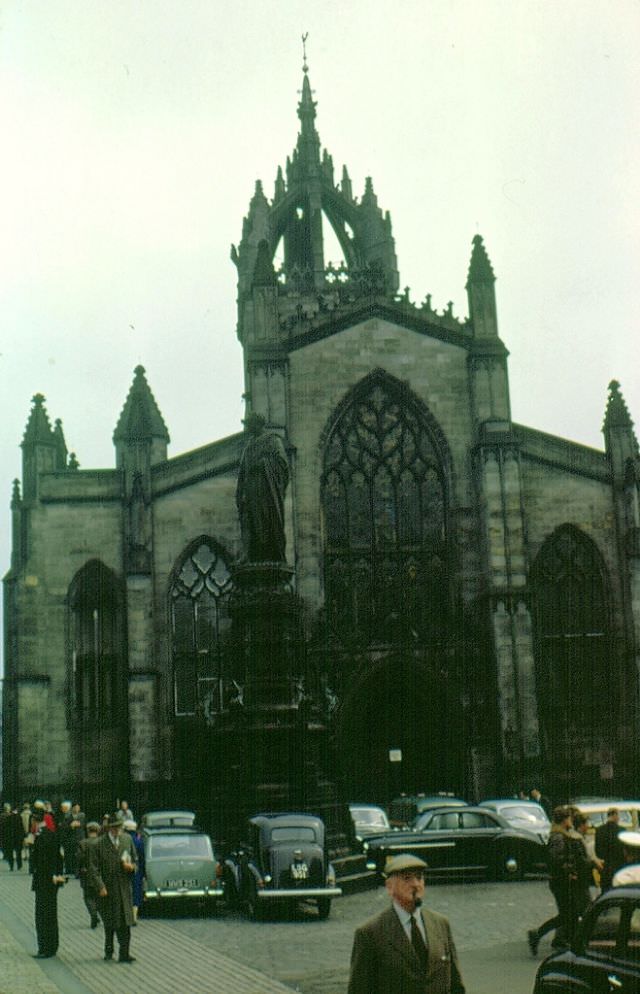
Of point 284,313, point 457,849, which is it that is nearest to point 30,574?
point 457,849

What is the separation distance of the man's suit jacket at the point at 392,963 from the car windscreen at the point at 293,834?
1314cm

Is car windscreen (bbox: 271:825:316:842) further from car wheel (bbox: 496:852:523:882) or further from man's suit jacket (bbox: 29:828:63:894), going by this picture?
car wheel (bbox: 496:852:523:882)

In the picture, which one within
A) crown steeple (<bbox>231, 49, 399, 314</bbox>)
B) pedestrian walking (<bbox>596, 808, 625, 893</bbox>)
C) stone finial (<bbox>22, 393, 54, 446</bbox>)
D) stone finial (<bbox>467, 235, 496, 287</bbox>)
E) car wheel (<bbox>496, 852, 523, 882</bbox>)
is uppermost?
crown steeple (<bbox>231, 49, 399, 314</bbox>)

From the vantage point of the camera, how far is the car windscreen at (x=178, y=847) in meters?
21.5

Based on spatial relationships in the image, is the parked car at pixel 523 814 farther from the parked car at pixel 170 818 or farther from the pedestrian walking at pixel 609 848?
the pedestrian walking at pixel 609 848

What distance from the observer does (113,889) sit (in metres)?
15.6

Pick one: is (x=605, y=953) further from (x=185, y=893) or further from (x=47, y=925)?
(x=185, y=893)

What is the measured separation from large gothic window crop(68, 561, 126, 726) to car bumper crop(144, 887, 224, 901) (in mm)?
19137

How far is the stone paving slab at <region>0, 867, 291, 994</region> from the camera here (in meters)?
13.1

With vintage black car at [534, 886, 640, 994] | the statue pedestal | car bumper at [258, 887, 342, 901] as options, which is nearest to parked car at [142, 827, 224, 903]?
the statue pedestal

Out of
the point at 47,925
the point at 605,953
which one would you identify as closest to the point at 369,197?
the point at 47,925

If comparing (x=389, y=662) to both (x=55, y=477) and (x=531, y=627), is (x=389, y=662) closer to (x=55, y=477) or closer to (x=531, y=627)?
(x=531, y=627)

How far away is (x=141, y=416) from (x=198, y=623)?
6.50 metres

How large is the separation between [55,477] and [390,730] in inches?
493
